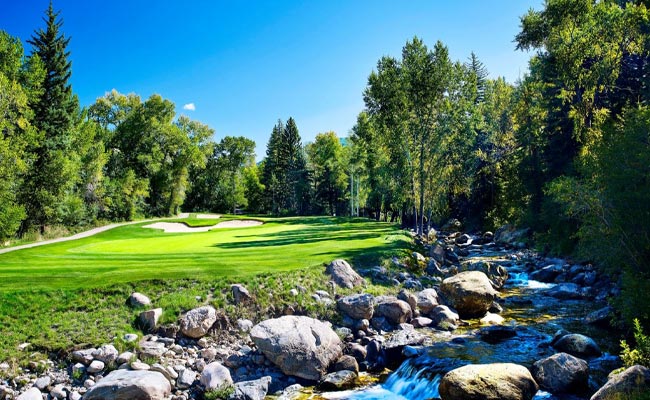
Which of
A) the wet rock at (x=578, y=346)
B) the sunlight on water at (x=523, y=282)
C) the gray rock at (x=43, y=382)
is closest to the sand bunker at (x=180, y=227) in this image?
the sunlight on water at (x=523, y=282)

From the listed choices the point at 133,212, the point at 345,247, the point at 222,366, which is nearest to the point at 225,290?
the point at 222,366

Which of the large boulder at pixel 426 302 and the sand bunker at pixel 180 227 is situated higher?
the sand bunker at pixel 180 227

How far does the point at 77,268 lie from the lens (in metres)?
15.2

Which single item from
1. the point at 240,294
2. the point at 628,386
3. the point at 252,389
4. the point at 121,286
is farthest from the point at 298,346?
the point at 628,386

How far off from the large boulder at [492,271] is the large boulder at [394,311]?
306 inches

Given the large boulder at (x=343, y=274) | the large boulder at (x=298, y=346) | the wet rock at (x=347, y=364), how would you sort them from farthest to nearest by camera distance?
the large boulder at (x=343, y=274)
the wet rock at (x=347, y=364)
the large boulder at (x=298, y=346)

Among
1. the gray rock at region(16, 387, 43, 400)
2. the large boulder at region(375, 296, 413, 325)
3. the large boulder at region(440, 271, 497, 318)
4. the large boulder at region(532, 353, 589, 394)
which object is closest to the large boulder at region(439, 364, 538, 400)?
the large boulder at region(532, 353, 589, 394)

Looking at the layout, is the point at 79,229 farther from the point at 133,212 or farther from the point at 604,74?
the point at 604,74

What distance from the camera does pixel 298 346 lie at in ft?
35.6

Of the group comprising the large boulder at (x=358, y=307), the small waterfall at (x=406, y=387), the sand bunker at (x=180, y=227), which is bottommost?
the small waterfall at (x=406, y=387)

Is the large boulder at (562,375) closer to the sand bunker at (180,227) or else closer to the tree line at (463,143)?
the tree line at (463,143)

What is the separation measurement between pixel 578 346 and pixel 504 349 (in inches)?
74.6

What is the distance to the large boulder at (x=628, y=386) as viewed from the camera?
23.1 ft

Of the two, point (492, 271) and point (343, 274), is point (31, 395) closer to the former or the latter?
point (343, 274)
